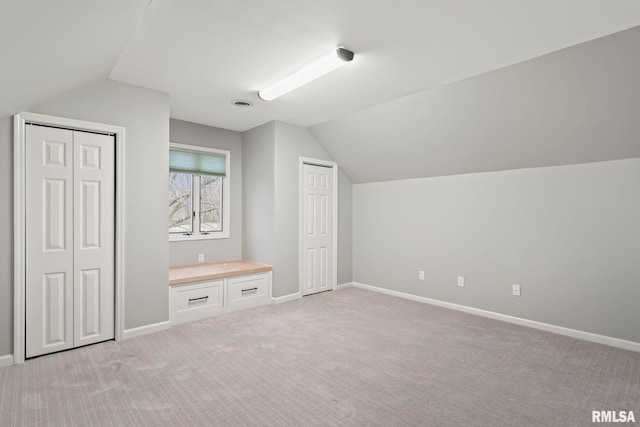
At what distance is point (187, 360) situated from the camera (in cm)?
286

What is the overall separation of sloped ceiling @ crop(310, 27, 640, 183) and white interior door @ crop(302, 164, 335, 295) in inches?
29.1

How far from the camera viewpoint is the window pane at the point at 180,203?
4625mm

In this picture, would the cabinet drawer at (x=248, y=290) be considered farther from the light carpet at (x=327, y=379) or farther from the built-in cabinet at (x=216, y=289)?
the light carpet at (x=327, y=379)

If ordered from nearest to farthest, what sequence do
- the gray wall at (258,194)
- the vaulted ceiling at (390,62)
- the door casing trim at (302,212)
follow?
the vaulted ceiling at (390,62), the gray wall at (258,194), the door casing trim at (302,212)

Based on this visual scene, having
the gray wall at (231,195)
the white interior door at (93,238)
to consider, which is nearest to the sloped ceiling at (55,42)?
the white interior door at (93,238)

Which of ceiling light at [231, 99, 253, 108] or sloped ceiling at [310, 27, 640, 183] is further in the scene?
ceiling light at [231, 99, 253, 108]

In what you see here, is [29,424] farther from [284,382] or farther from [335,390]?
[335,390]

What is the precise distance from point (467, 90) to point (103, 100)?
3.51 metres

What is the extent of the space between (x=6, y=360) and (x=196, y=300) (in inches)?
64.9

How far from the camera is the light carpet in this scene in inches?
82.2

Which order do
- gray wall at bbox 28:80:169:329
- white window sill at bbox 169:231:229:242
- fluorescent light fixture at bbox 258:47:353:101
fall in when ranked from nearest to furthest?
fluorescent light fixture at bbox 258:47:353:101 → gray wall at bbox 28:80:169:329 → white window sill at bbox 169:231:229:242

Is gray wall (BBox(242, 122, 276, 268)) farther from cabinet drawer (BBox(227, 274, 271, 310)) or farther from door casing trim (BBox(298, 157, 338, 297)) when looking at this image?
door casing trim (BBox(298, 157, 338, 297))

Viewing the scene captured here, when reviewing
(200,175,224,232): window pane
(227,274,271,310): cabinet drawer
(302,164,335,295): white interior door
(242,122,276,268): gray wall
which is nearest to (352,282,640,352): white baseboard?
(302,164,335,295): white interior door

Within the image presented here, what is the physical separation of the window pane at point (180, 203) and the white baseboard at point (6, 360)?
2137 mm
